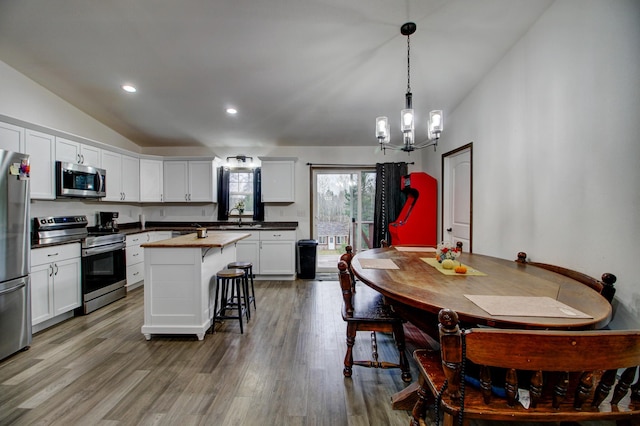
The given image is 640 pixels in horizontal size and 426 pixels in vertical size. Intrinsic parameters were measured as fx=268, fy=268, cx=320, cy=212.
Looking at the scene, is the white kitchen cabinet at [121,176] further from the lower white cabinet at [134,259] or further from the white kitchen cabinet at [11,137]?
the white kitchen cabinet at [11,137]

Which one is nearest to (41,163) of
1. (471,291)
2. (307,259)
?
(307,259)

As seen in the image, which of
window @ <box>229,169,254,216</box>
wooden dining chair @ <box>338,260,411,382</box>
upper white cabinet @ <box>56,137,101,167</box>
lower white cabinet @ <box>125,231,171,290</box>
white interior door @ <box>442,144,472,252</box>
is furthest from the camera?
window @ <box>229,169,254,216</box>

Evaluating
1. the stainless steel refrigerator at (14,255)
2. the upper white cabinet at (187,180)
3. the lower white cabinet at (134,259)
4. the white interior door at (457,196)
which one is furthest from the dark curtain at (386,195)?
the stainless steel refrigerator at (14,255)

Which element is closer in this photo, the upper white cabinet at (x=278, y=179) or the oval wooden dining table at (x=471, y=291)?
the oval wooden dining table at (x=471, y=291)

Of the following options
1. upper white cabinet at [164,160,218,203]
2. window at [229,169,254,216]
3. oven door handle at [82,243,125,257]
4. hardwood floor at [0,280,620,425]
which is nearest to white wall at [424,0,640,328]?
hardwood floor at [0,280,620,425]

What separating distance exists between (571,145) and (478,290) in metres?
1.43

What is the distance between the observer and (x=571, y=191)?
1950 millimetres

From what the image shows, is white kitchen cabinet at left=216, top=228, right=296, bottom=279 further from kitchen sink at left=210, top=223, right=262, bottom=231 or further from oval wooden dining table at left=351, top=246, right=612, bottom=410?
oval wooden dining table at left=351, top=246, right=612, bottom=410

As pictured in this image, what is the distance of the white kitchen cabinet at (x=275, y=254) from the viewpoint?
15.0 ft

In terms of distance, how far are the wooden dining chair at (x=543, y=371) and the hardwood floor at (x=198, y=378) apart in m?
0.84

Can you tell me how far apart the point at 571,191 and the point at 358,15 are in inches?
84.3

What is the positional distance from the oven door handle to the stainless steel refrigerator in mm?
777

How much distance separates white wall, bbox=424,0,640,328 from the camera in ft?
5.14

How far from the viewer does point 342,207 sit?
5129 mm
